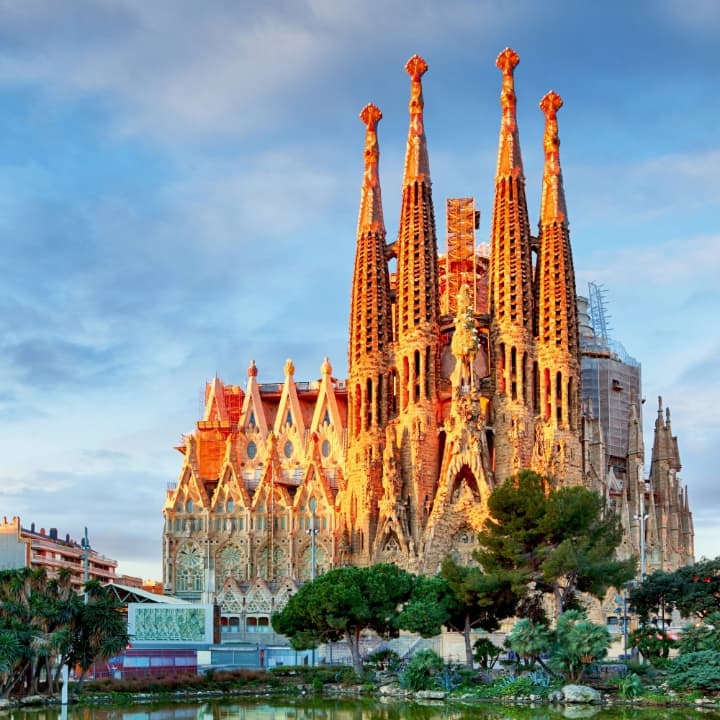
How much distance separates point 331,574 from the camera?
52.0 m

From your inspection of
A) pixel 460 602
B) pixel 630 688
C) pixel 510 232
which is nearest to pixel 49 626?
pixel 460 602

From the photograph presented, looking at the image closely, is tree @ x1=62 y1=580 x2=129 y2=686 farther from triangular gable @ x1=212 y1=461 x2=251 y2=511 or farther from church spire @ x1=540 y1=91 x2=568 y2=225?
church spire @ x1=540 y1=91 x2=568 y2=225

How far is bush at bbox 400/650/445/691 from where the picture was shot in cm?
4669

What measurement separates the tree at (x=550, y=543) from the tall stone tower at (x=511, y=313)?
21.1 metres

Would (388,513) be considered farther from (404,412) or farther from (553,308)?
(553,308)

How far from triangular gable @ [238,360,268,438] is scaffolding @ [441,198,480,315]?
15.1 meters

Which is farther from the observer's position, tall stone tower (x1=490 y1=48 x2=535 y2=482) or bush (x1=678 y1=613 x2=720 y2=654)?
tall stone tower (x1=490 y1=48 x2=535 y2=482)

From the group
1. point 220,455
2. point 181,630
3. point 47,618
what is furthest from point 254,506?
point 47,618

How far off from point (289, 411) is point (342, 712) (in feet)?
163

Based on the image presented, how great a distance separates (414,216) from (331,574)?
3155 cm

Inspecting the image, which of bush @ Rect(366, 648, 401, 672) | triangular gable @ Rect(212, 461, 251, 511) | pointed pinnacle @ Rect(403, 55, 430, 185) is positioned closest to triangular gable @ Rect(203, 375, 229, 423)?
triangular gable @ Rect(212, 461, 251, 511)

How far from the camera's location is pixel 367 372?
7719cm

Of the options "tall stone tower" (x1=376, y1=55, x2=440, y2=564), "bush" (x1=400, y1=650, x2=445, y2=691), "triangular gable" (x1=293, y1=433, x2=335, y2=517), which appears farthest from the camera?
"triangular gable" (x1=293, y1=433, x2=335, y2=517)

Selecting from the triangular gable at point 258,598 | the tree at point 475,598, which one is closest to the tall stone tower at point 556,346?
the triangular gable at point 258,598
